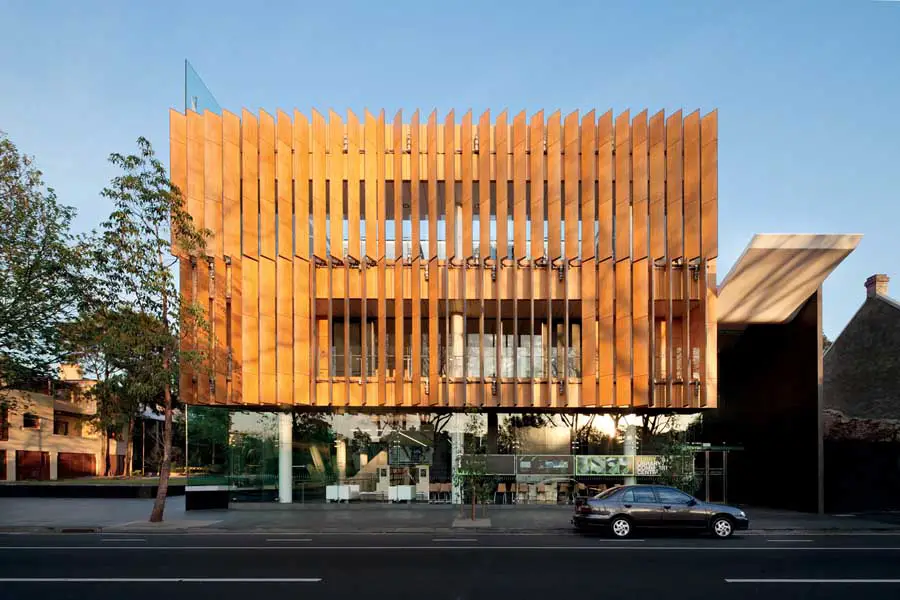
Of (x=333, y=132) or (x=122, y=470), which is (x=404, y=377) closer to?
(x=333, y=132)

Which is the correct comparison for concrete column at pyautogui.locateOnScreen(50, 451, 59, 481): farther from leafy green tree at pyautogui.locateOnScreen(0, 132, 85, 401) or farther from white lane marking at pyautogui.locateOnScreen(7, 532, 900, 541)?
white lane marking at pyautogui.locateOnScreen(7, 532, 900, 541)

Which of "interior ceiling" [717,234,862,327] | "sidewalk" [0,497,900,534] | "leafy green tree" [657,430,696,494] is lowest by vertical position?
"sidewalk" [0,497,900,534]

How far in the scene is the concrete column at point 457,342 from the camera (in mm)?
27156

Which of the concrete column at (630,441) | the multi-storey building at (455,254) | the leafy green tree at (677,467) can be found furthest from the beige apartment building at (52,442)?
the leafy green tree at (677,467)

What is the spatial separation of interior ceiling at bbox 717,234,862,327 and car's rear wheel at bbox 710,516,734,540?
9.75 metres

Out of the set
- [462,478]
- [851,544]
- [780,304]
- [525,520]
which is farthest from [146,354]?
[780,304]

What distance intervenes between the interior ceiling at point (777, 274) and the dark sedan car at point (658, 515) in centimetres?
959

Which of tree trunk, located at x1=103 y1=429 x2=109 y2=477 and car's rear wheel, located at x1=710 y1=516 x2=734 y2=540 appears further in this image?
tree trunk, located at x1=103 y1=429 x2=109 y2=477

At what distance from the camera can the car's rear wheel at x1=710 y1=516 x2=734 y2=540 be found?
19266mm

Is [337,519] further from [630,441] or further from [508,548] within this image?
[630,441]

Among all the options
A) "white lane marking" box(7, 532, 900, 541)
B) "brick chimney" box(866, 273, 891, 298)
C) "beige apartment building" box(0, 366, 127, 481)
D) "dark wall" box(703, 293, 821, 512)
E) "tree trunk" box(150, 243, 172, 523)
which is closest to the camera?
"white lane marking" box(7, 532, 900, 541)
